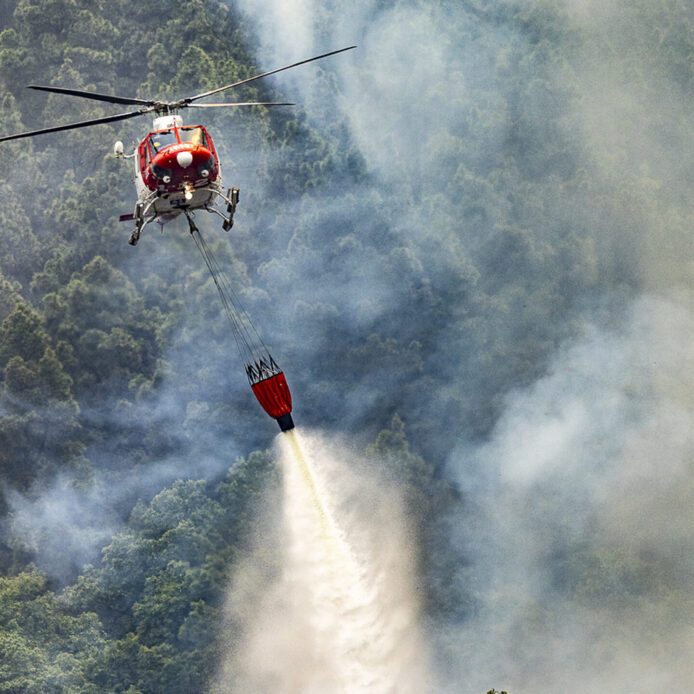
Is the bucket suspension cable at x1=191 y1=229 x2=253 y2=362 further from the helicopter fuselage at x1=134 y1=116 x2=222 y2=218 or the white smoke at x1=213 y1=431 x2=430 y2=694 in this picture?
the helicopter fuselage at x1=134 y1=116 x2=222 y2=218

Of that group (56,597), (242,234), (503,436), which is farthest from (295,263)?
(56,597)

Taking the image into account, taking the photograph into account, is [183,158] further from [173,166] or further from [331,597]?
[331,597]

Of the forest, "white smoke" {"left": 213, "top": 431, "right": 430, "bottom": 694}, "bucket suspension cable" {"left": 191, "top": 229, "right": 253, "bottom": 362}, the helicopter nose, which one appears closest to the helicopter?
the helicopter nose

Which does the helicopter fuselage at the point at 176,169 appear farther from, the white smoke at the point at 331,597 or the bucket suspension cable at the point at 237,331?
the bucket suspension cable at the point at 237,331

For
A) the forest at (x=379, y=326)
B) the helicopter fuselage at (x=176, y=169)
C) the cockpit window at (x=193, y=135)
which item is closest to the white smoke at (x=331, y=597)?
the forest at (x=379, y=326)

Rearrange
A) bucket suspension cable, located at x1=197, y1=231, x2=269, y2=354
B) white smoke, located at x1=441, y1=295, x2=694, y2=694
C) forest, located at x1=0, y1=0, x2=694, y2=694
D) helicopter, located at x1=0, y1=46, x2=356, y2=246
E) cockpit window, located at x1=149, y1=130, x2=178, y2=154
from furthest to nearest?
1. bucket suspension cable, located at x1=197, y1=231, x2=269, y2=354
2. forest, located at x1=0, y1=0, x2=694, y2=694
3. white smoke, located at x1=441, y1=295, x2=694, y2=694
4. cockpit window, located at x1=149, y1=130, x2=178, y2=154
5. helicopter, located at x1=0, y1=46, x2=356, y2=246

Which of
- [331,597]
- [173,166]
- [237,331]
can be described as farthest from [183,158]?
[237,331]

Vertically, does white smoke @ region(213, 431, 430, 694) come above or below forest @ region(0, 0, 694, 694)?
below
